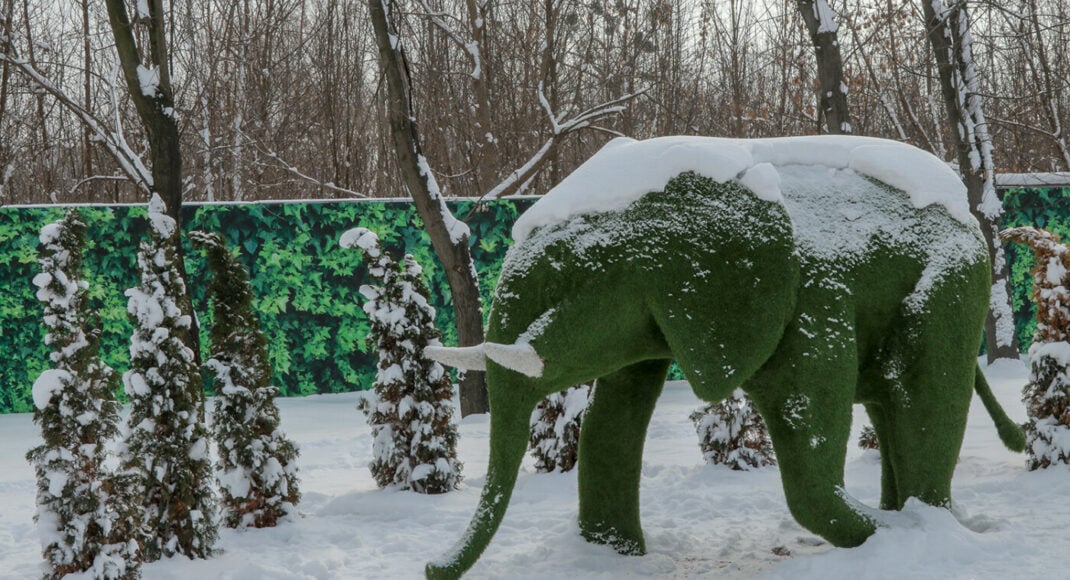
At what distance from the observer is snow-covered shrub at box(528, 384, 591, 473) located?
697 centimetres

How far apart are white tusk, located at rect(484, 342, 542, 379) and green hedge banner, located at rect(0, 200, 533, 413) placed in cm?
629

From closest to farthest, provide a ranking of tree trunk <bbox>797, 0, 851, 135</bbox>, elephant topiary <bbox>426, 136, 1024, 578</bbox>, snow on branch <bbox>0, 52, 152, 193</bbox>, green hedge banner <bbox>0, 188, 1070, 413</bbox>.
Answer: elephant topiary <bbox>426, 136, 1024, 578</bbox>, snow on branch <bbox>0, 52, 152, 193</bbox>, tree trunk <bbox>797, 0, 851, 135</bbox>, green hedge banner <bbox>0, 188, 1070, 413</bbox>

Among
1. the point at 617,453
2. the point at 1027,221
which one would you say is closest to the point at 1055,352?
the point at 617,453

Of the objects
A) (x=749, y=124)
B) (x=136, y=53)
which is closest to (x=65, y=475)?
(x=136, y=53)

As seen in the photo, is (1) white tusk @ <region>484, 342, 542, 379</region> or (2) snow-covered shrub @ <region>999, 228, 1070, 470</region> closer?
(1) white tusk @ <region>484, 342, 542, 379</region>

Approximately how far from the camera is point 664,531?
535 centimetres

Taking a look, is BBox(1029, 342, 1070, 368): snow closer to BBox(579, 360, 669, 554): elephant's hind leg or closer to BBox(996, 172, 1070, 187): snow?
BBox(579, 360, 669, 554): elephant's hind leg

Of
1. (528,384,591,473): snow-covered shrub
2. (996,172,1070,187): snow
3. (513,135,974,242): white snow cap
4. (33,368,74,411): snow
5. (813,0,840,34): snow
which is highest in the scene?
(813,0,840,34): snow

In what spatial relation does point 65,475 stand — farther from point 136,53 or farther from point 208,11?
point 208,11

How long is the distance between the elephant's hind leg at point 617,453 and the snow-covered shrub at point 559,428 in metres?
2.11

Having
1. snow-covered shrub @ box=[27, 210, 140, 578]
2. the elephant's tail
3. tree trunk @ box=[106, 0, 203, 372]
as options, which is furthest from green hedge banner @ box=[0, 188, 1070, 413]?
the elephant's tail

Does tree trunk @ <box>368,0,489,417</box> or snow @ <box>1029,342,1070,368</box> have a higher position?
tree trunk @ <box>368,0,489,417</box>

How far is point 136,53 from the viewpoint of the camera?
8891 mm

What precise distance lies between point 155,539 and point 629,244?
2.90 metres
